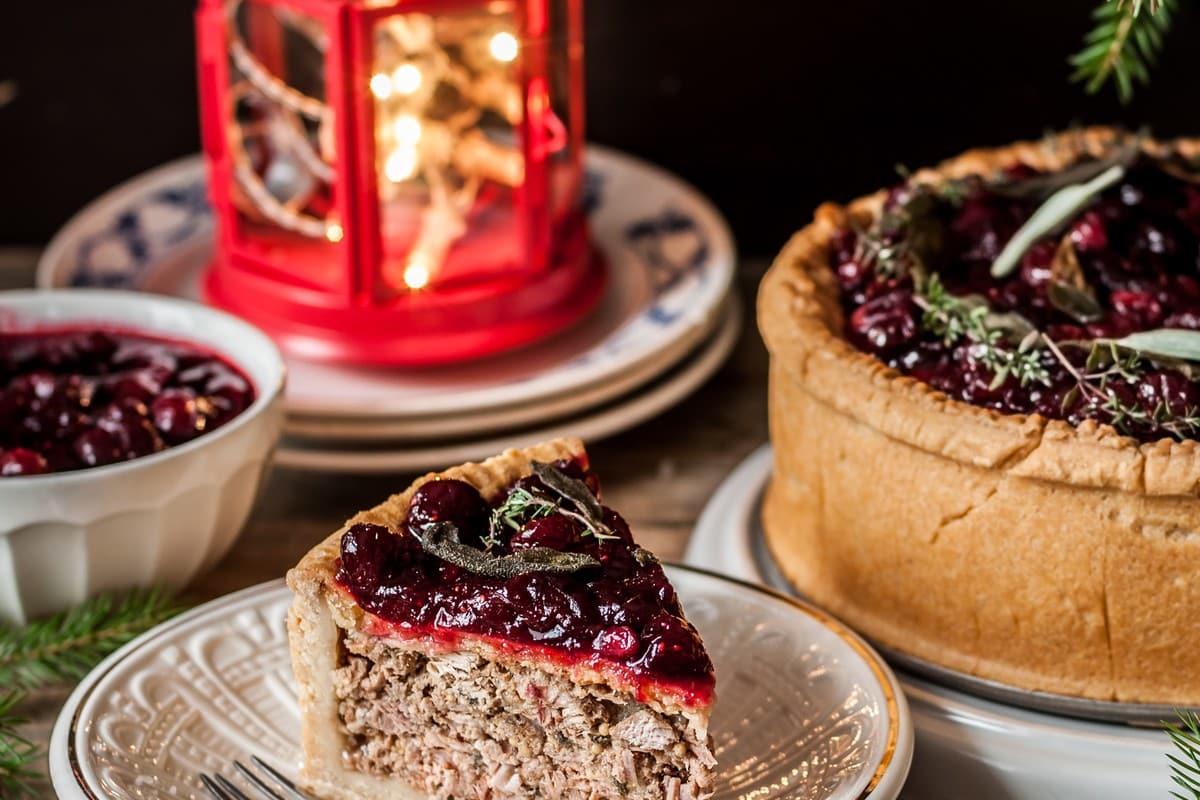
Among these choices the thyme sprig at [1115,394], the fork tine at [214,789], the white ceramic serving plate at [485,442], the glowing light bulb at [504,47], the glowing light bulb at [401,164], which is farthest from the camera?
the glowing light bulb at [401,164]

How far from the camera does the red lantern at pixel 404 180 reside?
262 centimetres

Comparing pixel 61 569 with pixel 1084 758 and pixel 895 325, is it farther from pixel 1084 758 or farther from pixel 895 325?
pixel 1084 758

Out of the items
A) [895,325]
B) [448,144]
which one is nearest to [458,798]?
[895,325]

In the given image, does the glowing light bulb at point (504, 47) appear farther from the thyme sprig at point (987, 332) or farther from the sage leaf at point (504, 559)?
the sage leaf at point (504, 559)

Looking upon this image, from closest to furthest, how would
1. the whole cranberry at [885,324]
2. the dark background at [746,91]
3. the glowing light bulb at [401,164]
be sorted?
the whole cranberry at [885,324], the glowing light bulb at [401,164], the dark background at [746,91]

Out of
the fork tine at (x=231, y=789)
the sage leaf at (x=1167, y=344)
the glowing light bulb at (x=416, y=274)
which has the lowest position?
the fork tine at (x=231, y=789)

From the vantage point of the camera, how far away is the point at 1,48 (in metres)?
3.38

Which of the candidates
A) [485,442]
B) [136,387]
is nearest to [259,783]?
[136,387]

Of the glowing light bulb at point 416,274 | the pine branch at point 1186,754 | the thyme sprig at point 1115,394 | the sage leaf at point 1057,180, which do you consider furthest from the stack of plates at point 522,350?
the pine branch at point 1186,754

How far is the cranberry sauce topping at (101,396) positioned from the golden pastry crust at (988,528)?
32.5 inches

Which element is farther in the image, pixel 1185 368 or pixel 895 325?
pixel 895 325

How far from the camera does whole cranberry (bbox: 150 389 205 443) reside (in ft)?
6.88

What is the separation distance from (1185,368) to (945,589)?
1.36 ft

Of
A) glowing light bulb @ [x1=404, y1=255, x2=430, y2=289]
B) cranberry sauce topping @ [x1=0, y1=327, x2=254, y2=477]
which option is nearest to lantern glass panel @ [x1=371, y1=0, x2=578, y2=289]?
glowing light bulb @ [x1=404, y1=255, x2=430, y2=289]
